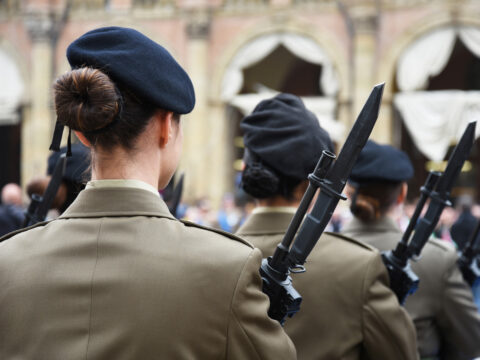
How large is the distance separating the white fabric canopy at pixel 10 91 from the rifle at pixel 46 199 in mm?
16621

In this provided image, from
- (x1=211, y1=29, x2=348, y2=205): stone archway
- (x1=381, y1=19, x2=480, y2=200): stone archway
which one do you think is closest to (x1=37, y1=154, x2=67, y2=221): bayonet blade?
(x1=381, y1=19, x2=480, y2=200): stone archway

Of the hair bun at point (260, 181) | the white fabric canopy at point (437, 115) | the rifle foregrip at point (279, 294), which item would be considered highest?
the hair bun at point (260, 181)

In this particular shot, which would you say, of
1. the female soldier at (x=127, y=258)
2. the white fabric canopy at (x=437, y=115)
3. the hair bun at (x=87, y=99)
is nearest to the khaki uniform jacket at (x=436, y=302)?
the female soldier at (x=127, y=258)

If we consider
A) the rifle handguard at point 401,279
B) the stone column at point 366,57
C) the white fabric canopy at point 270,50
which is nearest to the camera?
the rifle handguard at point 401,279

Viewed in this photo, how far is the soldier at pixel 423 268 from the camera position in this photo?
318cm

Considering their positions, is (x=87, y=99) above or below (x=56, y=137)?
above

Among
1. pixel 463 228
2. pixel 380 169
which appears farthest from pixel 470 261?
pixel 463 228

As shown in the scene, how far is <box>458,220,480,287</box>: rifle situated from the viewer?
12.1ft

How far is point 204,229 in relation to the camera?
5.17 ft

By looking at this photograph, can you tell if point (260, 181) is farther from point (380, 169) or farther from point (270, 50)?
point (270, 50)

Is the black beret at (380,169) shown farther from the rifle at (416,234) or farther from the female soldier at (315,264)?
the female soldier at (315,264)

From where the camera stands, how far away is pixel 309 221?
188 cm

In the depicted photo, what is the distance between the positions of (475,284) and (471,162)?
691 inches

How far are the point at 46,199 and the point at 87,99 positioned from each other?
63.2 inches
